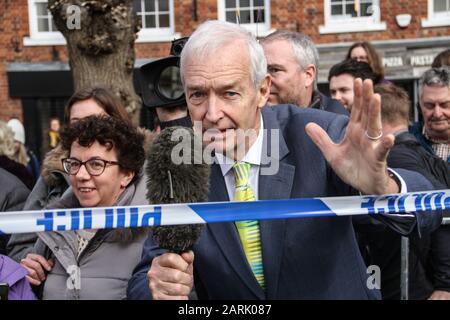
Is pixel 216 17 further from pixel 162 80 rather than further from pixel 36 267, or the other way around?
pixel 36 267

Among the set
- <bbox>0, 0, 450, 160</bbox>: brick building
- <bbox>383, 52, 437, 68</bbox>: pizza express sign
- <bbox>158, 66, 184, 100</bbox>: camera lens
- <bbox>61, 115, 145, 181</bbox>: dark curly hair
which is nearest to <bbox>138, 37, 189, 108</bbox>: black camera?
<bbox>158, 66, 184, 100</bbox>: camera lens

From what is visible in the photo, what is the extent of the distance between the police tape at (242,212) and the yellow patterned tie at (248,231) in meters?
0.17

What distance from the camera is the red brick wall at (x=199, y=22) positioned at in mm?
15031

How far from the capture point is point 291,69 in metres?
4.27

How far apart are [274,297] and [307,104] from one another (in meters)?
2.14

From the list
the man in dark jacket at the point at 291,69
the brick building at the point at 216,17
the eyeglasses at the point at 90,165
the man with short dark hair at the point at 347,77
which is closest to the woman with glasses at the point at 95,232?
the eyeglasses at the point at 90,165

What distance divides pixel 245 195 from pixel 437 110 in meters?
2.09

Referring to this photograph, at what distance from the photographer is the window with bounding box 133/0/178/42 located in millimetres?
15484

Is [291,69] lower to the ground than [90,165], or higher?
higher

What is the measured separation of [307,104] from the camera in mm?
4395

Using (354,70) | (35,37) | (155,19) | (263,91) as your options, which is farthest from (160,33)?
(263,91)

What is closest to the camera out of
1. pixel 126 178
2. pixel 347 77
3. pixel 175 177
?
pixel 175 177
